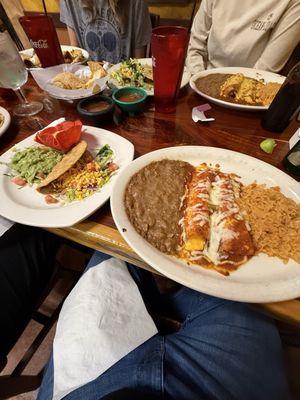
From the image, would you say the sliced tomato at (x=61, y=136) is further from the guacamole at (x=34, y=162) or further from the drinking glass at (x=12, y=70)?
the drinking glass at (x=12, y=70)

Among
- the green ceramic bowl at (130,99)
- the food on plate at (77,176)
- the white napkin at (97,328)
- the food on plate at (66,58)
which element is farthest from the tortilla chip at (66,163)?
the food on plate at (66,58)

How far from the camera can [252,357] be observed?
820 mm

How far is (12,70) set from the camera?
50.6 inches

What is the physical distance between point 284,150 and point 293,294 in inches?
29.5

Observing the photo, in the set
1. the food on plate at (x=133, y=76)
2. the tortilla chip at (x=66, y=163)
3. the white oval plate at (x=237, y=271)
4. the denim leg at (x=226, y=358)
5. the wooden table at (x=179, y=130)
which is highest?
the food on plate at (x=133, y=76)

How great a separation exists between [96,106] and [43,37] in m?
0.75

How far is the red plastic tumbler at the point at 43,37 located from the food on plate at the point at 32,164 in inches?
36.9

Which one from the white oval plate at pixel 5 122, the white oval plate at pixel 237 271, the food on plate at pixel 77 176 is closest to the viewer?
the white oval plate at pixel 237 271

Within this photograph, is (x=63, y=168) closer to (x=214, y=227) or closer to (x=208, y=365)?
(x=214, y=227)

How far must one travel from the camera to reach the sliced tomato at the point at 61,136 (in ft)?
3.55

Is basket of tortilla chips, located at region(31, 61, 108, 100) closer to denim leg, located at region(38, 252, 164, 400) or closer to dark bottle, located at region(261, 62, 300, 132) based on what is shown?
dark bottle, located at region(261, 62, 300, 132)

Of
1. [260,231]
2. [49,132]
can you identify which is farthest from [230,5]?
[260,231]

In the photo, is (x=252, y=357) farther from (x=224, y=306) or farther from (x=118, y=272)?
(x=118, y=272)

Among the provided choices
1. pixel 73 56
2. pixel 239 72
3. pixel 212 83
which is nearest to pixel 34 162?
pixel 212 83
